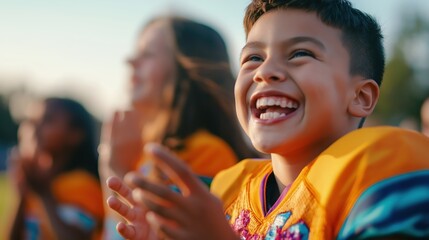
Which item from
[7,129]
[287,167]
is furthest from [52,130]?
[7,129]

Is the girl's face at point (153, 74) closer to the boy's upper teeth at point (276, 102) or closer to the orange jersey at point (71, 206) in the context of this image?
the orange jersey at point (71, 206)

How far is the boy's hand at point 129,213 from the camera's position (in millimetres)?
2008

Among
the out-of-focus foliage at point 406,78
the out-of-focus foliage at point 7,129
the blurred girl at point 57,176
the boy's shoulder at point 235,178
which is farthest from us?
the out-of-focus foliage at point 7,129

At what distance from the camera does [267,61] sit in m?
1.98

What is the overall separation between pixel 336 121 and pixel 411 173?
0.35 metres

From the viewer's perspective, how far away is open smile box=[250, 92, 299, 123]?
76.9 inches

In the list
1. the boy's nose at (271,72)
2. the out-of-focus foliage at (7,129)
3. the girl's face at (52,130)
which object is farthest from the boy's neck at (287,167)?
the out-of-focus foliage at (7,129)

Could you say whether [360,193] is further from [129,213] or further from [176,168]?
[129,213]

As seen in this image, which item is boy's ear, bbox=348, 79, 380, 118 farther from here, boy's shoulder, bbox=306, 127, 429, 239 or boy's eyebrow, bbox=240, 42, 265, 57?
boy's eyebrow, bbox=240, 42, 265, 57

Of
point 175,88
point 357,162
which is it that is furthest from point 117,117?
point 357,162

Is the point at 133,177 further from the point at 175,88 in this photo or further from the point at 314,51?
the point at 175,88

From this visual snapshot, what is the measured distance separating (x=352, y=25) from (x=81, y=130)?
370 cm

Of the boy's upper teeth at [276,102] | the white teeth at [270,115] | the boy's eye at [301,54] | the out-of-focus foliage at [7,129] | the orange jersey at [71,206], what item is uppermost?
the boy's eye at [301,54]

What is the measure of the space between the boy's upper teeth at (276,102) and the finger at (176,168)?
20.4 inches
